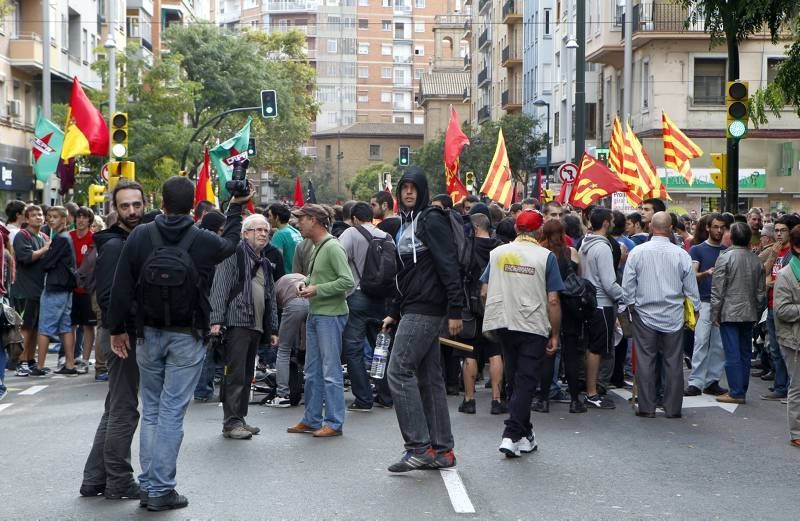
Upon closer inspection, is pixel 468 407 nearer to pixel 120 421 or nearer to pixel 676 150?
pixel 120 421

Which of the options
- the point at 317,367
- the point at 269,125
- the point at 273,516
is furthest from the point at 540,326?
the point at 269,125

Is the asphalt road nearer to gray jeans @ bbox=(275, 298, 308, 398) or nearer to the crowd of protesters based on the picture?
the crowd of protesters

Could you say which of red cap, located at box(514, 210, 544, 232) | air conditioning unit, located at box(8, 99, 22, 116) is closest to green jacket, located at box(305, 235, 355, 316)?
red cap, located at box(514, 210, 544, 232)

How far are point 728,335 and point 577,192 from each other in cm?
915

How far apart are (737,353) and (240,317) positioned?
17.7 feet

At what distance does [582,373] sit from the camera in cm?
1406

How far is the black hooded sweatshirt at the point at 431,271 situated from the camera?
30.7 feet

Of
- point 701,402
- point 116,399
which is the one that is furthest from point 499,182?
point 116,399

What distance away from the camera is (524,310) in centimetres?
1016

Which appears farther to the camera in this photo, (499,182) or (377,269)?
(499,182)

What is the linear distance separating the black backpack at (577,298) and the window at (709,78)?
3234 centimetres

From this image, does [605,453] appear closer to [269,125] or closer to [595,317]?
[595,317]

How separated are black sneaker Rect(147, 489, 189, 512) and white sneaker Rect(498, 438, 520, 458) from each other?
2.78 metres

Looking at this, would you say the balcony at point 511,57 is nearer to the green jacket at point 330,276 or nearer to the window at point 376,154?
the window at point 376,154
